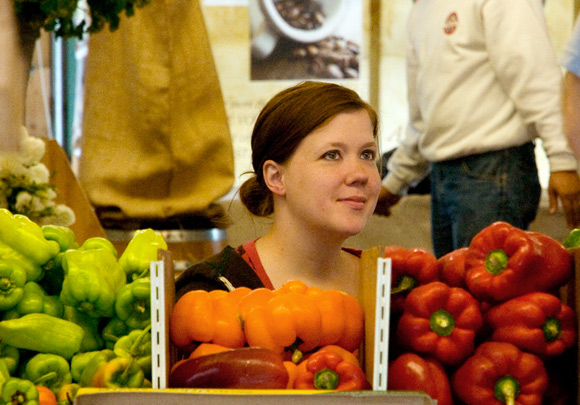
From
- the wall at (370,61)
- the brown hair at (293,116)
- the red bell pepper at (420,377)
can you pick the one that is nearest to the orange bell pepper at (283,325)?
the red bell pepper at (420,377)

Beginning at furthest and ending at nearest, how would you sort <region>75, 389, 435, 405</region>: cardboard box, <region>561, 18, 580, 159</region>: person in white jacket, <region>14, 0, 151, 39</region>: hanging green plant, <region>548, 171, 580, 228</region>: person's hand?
<region>548, 171, 580, 228</region>: person's hand, <region>14, 0, 151, 39</region>: hanging green plant, <region>561, 18, 580, 159</region>: person in white jacket, <region>75, 389, 435, 405</region>: cardboard box

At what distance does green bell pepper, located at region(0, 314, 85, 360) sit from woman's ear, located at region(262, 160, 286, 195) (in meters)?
0.48

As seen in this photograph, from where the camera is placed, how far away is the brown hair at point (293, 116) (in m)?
1.37

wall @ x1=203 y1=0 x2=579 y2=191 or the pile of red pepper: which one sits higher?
wall @ x1=203 y1=0 x2=579 y2=191

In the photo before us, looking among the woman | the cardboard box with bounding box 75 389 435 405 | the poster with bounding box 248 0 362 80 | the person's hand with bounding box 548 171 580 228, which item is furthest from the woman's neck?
the poster with bounding box 248 0 362 80

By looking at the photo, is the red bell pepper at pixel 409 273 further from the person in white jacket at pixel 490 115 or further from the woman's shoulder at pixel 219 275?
the person in white jacket at pixel 490 115

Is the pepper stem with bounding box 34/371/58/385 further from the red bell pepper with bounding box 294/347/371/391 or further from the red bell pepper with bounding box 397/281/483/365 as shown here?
the red bell pepper with bounding box 397/281/483/365

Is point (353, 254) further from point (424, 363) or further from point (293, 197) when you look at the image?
point (424, 363)

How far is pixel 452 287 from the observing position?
1.12 metres

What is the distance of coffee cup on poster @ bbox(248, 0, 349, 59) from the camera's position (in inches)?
156

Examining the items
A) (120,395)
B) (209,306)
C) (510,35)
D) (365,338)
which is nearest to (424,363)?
(365,338)

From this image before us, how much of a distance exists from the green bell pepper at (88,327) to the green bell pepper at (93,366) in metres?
0.10

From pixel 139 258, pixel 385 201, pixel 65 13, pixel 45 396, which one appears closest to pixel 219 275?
pixel 139 258

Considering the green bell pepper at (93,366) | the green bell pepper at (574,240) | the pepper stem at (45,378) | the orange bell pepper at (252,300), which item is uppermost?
the green bell pepper at (574,240)
